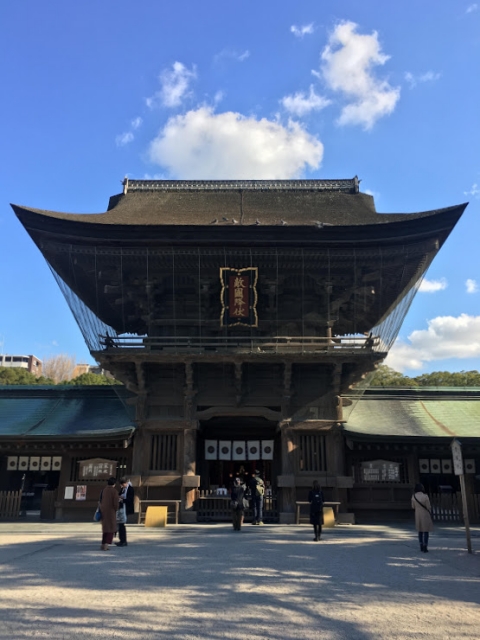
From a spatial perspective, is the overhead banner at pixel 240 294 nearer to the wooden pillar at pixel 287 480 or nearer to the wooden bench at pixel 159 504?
the wooden pillar at pixel 287 480

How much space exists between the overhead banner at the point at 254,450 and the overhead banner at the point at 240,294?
16.2ft

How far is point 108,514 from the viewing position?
11.0 meters

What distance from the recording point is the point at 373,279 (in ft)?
58.4

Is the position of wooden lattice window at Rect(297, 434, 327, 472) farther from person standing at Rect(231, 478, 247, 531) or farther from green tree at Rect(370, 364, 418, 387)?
green tree at Rect(370, 364, 418, 387)

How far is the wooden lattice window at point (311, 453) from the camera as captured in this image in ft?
56.8

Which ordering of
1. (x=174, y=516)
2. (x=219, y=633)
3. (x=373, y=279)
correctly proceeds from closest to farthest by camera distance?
(x=219, y=633)
(x=174, y=516)
(x=373, y=279)

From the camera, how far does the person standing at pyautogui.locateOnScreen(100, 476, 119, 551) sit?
1095 centimetres

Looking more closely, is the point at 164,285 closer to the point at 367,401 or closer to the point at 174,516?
the point at 174,516

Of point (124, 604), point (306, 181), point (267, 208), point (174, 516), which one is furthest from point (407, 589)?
point (306, 181)

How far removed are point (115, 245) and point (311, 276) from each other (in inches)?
284

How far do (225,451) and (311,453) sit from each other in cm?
345

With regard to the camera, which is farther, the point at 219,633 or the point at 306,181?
the point at 306,181

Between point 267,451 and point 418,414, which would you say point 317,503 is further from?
point 418,414

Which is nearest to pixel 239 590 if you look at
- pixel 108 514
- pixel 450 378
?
pixel 108 514
